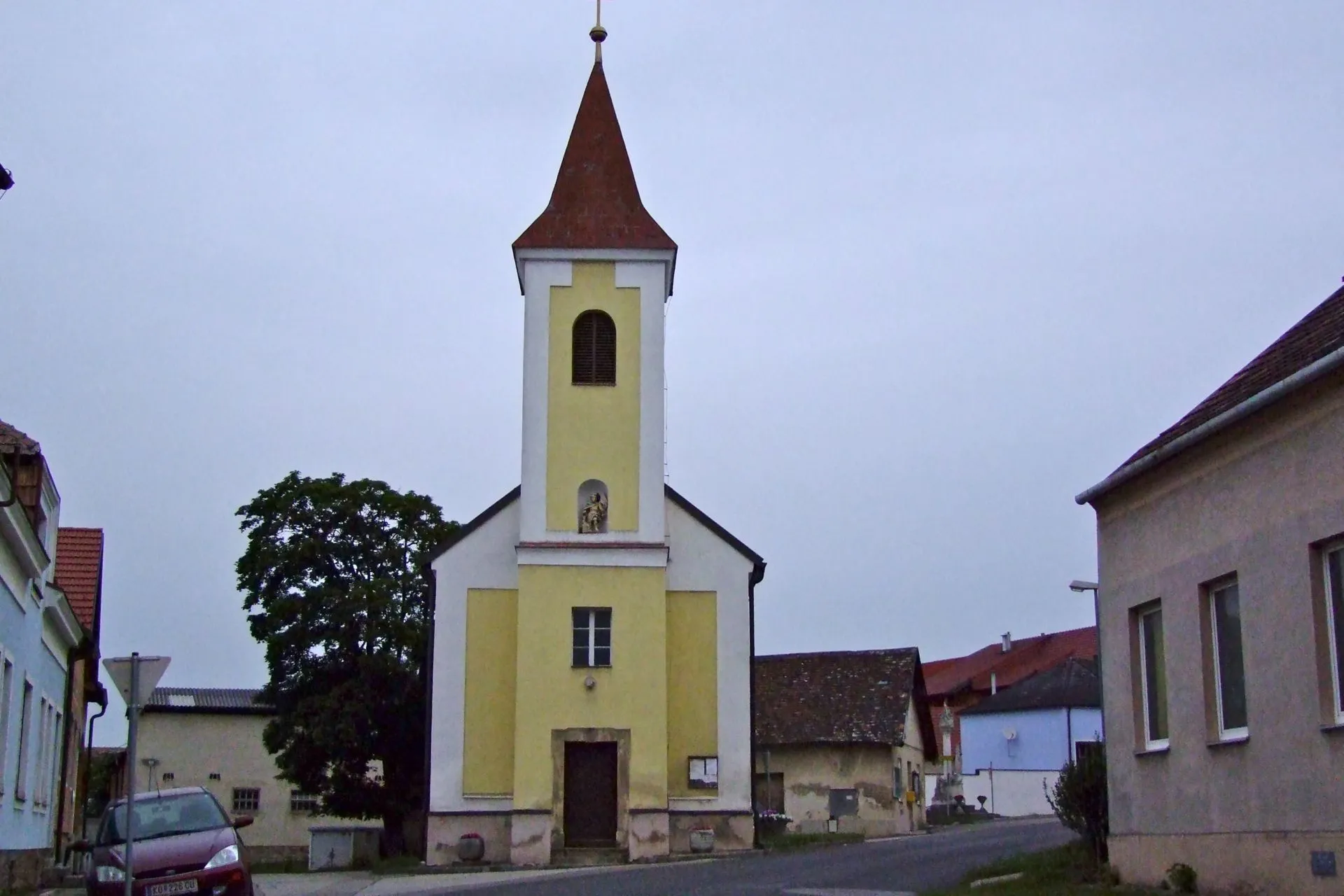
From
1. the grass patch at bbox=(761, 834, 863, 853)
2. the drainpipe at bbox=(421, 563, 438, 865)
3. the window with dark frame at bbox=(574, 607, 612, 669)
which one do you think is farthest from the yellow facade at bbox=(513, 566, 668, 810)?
the grass patch at bbox=(761, 834, 863, 853)

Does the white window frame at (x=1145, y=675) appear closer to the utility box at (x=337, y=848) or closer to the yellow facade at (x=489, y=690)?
the yellow facade at (x=489, y=690)

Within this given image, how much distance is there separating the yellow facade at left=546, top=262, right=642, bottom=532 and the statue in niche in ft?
0.40

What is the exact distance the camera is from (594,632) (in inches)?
1152

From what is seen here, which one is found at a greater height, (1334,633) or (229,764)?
(1334,633)

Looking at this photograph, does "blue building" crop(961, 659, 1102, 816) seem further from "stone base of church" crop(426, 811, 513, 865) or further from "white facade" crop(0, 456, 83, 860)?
"white facade" crop(0, 456, 83, 860)

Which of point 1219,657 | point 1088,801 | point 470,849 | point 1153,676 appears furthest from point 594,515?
point 1219,657

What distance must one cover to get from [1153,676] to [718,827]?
48.5 ft

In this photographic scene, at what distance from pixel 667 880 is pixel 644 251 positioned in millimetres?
13332

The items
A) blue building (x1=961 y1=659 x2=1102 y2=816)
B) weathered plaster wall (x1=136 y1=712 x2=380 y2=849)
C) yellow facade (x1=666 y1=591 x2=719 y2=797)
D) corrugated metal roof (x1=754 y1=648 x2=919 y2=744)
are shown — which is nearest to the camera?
yellow facade (x1=666 y1=591 x2=719 y2=797)

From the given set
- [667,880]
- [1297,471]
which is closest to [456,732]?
[667,880]

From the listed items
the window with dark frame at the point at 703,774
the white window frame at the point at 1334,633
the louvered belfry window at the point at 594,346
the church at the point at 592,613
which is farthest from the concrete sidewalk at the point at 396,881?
the white window frame at the point at 1334,633

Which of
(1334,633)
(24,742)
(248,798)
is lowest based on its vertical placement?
(248,798)

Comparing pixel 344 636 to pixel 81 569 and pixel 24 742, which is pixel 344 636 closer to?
pixel 81 569

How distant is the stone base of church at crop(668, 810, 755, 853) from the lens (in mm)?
29188
